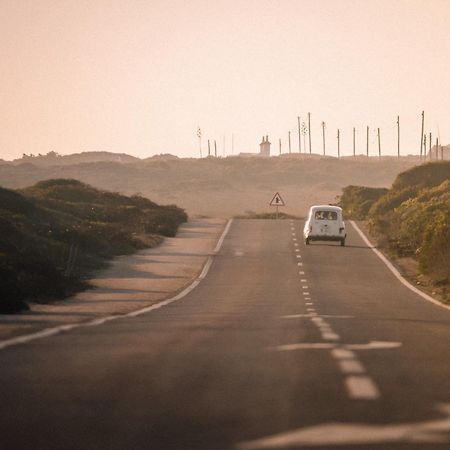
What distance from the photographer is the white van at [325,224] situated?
54.8 m

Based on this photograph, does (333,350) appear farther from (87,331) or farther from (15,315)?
(15,315)

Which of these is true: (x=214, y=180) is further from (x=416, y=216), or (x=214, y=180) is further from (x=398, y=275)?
(x=398, y=275)

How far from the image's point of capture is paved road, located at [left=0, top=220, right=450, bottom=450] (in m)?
7.09

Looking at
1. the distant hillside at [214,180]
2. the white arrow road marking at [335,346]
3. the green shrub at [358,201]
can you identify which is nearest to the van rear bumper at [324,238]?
the green shrub at [358,201]

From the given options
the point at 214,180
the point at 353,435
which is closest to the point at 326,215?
the point at 353,435

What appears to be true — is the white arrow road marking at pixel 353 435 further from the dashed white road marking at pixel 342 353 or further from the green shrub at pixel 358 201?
the green shrub at pixel 358 201

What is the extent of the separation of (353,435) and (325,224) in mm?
48382

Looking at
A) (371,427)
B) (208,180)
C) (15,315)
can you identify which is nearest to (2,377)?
(371,427)

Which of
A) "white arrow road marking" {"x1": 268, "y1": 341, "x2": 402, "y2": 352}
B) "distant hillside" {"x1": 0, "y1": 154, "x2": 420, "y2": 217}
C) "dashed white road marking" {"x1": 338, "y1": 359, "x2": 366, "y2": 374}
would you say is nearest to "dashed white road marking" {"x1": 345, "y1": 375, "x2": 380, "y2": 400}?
"dashed white road marking" {"x1": 338, "y1": 359, "x2": 366, "y2": 374}

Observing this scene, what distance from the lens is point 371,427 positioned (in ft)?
23.9

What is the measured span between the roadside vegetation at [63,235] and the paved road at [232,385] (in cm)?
867

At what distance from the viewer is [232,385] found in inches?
371

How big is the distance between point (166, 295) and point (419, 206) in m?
35.4

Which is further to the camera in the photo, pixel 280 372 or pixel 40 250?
pixel 40 250
